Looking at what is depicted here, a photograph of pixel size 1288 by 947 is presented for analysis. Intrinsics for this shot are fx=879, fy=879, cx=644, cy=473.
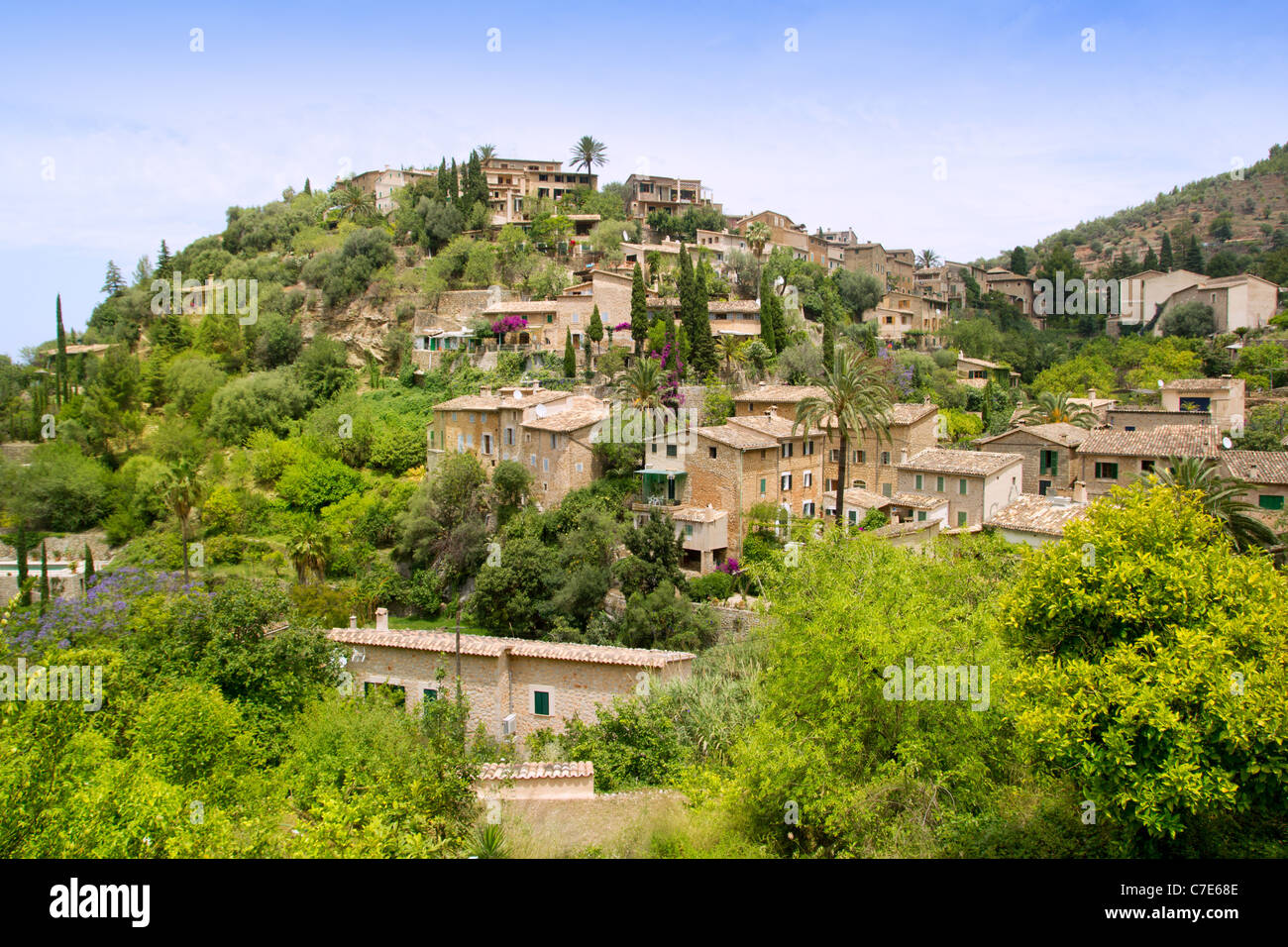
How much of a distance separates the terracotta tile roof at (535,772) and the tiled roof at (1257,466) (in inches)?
949

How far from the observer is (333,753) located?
47.2 ft

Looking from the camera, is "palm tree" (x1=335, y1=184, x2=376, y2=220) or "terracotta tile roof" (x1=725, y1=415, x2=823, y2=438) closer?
"terracotta tile roof" (x1=725, y1=415, x2=823, y2=438)

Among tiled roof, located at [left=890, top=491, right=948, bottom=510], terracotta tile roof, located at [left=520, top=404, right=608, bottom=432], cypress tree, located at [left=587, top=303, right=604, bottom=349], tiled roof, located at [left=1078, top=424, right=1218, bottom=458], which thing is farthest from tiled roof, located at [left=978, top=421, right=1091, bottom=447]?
cypress tree, located at [left=587, top=303, right=604, bottom=349]

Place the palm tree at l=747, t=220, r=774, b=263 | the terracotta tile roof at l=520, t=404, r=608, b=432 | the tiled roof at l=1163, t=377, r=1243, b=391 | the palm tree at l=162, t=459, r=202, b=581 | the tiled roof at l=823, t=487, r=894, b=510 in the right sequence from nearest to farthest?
the tiled roof at l=823, t=487, r=894, b=510 → the palm tree at l=162, t=459, r=202, b=581 → the terracotta tile roof at l=520, t=404, r=608, b=432 → the tiled roof at l=1163, t=377, r=1243, b=391 → the palm tree at l=747, t=220, r=774, b=263

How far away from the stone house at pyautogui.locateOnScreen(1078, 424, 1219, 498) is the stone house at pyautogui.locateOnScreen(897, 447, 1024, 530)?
2.48m

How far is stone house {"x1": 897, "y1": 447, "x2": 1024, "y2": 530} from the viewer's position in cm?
3073

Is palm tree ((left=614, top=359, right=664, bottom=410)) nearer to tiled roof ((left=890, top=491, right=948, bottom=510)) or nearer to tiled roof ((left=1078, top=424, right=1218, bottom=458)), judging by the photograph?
tiled roof ((left=890, top=491, right=948, bottom=510))

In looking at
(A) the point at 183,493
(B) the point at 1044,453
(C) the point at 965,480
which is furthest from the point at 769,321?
(A) the point at 183,493

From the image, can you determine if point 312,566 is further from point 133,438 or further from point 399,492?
point 133,438

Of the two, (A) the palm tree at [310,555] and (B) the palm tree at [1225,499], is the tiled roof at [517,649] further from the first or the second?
(B) the palm tree at [1225,499]

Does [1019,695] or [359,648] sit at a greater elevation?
[1019,695]

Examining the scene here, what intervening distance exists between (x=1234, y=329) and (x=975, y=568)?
158 feet
